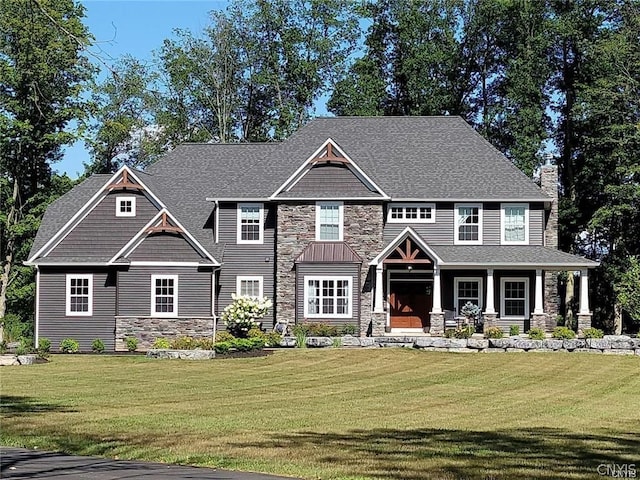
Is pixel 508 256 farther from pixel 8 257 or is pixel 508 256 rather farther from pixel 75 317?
pixel 8 257

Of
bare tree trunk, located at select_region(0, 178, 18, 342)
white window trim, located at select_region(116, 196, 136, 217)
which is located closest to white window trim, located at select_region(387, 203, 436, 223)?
white window trim, located at select_region(116, 196, 136, 217)

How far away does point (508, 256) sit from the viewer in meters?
A: 39.5

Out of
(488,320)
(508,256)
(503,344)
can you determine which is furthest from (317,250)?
(503,344)

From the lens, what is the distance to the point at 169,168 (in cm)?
4569

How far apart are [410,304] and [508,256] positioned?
14.5ft

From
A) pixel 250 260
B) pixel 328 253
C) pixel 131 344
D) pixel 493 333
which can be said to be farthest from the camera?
pixel 250 260

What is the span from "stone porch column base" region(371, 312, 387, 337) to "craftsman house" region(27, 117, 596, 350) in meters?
0.12

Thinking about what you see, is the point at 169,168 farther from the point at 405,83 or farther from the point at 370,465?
the point at 370,465

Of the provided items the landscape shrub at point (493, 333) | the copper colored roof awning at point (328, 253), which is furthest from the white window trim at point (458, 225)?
the landscape shrub at point (493, 333)

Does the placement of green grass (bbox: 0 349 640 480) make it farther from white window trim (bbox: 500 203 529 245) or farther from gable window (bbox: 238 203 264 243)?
gable window (bbox: 238 203 264 243)

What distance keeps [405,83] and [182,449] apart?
47.4 metres

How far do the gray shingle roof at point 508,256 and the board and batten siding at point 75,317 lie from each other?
12.5 meters

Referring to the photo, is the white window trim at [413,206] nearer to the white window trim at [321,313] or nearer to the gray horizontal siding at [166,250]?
the white window trim at [321,313]

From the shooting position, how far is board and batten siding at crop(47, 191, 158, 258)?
39.2 meters
